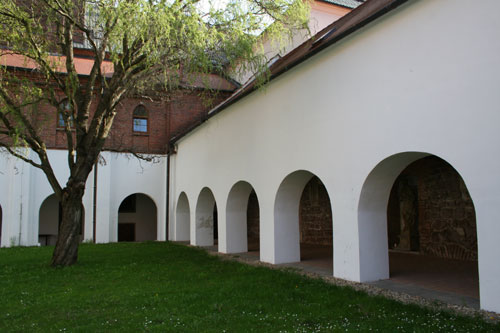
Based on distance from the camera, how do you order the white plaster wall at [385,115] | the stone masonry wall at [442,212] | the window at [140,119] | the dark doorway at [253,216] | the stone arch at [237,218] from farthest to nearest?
1. the dark doorway at [253,216]
2. the window at [140,119]
3. the stone arch at [237,218]
4. the stone masonry wall at [442,212]
5. the white plaster wall at [385,115]

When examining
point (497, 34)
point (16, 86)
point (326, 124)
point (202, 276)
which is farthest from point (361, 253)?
point (16, 86)

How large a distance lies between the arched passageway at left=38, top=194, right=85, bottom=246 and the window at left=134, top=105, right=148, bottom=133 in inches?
189

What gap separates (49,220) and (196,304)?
1670 cm

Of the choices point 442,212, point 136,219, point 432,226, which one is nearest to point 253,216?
point 136,219

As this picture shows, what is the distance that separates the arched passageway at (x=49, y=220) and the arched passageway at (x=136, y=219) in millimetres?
2116

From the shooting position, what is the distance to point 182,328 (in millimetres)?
4539

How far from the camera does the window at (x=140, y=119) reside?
1912cm

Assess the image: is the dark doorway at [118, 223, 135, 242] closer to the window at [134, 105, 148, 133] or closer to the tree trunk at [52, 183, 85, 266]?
the window at [134, 105, 148, 133]

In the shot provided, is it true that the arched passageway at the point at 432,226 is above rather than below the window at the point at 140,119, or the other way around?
below

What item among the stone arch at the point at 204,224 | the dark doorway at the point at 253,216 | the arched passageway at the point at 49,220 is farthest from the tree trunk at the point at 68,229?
the arched passageway at the point at 49,220

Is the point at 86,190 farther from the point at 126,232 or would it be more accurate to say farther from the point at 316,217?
the point at 316,217

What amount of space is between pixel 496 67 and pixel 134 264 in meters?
8.31

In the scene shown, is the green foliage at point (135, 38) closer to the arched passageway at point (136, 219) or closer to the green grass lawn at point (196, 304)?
the green grass lawn at point (196, 304)

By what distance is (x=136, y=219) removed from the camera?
21.4m
